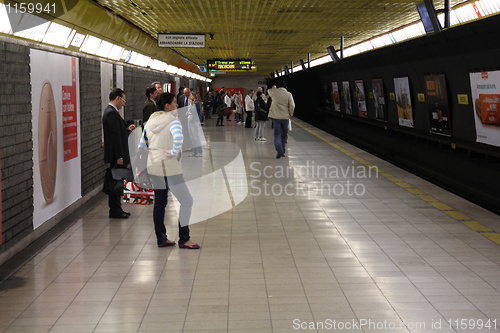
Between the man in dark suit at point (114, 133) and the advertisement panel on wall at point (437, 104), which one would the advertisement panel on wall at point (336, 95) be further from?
the man in dark suit at point (114, 133)

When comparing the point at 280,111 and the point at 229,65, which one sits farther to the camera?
the point at 229,65

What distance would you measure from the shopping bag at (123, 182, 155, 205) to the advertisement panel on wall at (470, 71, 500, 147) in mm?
4478

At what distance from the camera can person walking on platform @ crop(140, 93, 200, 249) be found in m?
5.86

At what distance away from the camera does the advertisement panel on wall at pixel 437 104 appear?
970 cm

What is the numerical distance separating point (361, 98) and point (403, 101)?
3995 millimetres

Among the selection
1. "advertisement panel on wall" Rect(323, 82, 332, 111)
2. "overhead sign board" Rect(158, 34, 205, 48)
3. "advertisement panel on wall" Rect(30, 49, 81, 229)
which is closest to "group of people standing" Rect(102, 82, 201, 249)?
"advertisement panel on wall" Rect(30, 49, 81, 229)

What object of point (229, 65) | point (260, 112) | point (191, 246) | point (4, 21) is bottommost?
point (191, 246)

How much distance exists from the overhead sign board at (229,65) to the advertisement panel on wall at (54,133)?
1735 cm

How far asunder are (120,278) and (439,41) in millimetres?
6185

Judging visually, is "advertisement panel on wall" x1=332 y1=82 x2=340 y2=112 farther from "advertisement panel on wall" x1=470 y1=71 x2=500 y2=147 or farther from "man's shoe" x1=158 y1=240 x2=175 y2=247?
"man's shoe" x1=158 y1=240 x2=175 y2=247

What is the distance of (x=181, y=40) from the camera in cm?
1520

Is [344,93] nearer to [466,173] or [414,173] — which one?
[414,173]

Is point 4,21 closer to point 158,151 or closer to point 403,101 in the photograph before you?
point 158,151

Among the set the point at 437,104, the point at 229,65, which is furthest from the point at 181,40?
the point at 229,65
